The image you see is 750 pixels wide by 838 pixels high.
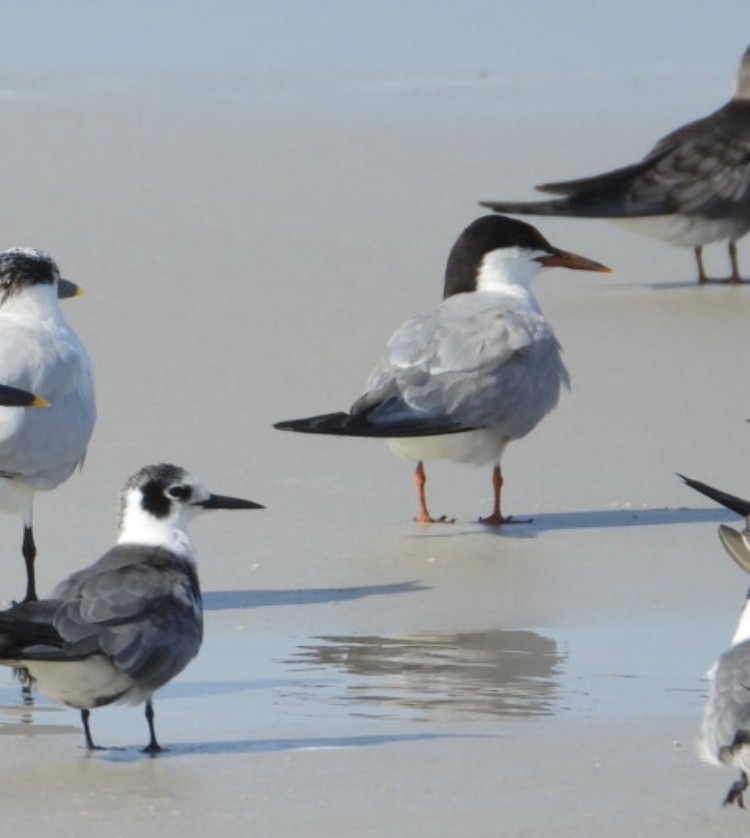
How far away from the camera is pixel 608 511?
8.05 metres

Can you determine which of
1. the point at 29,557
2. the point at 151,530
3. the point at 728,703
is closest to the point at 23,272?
the point at 29,557

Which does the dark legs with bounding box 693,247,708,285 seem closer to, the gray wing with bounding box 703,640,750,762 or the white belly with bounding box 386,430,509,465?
the white belly with bounding box 386,430,509,465

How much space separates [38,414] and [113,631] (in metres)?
1.77

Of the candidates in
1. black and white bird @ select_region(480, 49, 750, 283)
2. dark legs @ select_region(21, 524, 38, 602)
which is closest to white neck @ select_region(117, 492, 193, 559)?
dark legs @ select_region(21, 524, 38, 602)

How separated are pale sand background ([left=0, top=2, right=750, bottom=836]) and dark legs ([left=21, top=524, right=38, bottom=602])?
16 centimetres

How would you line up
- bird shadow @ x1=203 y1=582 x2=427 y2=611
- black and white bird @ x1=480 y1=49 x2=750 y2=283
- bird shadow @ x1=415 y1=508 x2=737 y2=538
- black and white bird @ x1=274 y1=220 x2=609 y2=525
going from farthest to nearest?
black and white bird @ x1=480 y1=49 x2=750 y2=283 → black and white bird @ x1=274 y1=220 x2=609 y2=525 → bird shadow @ x1=415 y1=508 x2=737 y2=538 → bird shadow @ x1=203 y1=582 x2=427 y2=611

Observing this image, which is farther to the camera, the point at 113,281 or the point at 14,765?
the point at 113,281

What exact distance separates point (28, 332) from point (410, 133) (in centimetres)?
908

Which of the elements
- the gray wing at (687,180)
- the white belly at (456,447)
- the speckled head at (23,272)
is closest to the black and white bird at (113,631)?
the speckled head at (23,272)

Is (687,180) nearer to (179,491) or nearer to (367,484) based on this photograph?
(367,484)

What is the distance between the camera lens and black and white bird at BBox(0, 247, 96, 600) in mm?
7078

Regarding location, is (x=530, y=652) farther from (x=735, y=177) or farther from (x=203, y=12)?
(x=203, y=12)

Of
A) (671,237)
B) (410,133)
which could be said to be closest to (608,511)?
(671,237)

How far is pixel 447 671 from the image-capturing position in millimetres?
6176
